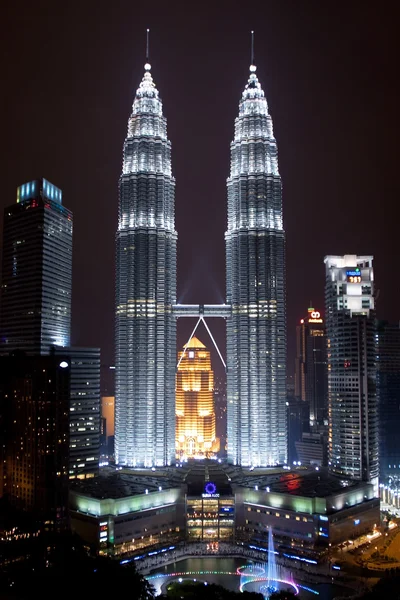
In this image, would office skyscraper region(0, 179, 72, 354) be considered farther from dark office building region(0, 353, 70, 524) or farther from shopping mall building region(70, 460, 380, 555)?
shopping mall building region(70, 460, 380, 555)

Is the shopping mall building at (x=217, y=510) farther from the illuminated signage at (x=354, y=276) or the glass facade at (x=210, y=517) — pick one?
the illuminated signage at (x=354, y=276)

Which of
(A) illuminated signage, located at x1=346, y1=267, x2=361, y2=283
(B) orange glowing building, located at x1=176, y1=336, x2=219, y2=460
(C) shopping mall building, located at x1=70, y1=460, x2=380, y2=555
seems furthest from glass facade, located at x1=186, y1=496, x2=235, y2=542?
(A) illuminated signage, located at x1=346, y1=267, x2=361, y2=283

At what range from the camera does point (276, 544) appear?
98.8 metres

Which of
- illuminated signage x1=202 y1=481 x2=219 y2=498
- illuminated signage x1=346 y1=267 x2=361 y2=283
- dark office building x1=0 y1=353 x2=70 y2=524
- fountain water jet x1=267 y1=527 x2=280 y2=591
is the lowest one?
fountain water jet x1=267 y1=527 x2=280 y2=591

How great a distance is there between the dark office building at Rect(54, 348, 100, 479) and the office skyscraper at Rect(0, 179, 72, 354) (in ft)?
27.3

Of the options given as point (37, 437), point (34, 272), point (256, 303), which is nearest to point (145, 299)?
point (256, 303)

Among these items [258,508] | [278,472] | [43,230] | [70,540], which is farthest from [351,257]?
[70,540]

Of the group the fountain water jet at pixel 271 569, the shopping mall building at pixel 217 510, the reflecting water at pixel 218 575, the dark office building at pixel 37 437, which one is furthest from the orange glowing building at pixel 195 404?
the dark office building at pixel 37 437

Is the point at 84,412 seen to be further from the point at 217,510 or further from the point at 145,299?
the point at 217,510

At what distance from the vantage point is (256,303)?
128625 millimetres

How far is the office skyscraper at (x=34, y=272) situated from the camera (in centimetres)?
13038

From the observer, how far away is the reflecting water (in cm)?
7854

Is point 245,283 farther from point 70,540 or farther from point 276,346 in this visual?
point 70,540

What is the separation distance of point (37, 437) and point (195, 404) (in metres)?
58.7
